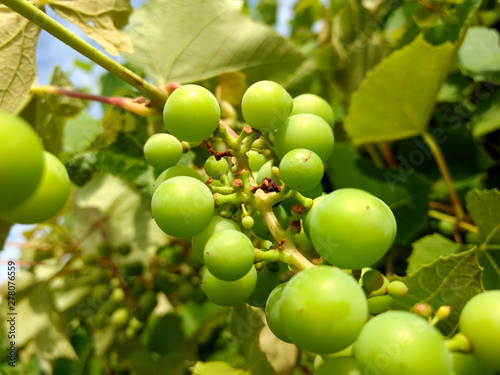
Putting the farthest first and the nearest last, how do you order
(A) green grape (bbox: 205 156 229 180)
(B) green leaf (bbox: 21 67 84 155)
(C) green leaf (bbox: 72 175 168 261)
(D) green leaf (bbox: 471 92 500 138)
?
1. (C) green leaf (bbox: 72 175 168 261)
2. (D) green leaf (bbox: 471 92 500 138)
3. (B) green leaf (bbox: 21 67 84 155)
4. (A) green grape (bbox: 205 156 229 180)

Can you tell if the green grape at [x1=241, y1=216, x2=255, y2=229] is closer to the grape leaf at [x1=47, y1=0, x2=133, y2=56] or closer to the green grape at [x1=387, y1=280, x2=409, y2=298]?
the green grape at [x1=387, y1=280, x2=409, y2=298]

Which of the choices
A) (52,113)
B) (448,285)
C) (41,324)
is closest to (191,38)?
(52,113)

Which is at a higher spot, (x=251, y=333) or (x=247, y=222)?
(x=247, y=222)

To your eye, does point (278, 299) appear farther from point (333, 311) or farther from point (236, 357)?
point (236, 357)

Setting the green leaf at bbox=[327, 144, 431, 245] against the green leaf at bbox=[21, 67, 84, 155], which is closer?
the green leaf at bbox=[21, 67, 84, 155]

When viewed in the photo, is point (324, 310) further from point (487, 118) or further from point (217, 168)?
point (487, 118)

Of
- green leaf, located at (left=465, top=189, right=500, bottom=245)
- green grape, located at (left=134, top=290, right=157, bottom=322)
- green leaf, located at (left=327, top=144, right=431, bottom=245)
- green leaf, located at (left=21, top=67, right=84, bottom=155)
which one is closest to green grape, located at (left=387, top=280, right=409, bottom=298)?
green leaf, located at (left=465, top=189, right=500, bottom=245)

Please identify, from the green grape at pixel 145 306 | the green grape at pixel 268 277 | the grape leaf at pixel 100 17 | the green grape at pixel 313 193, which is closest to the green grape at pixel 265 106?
the green grape at pixel 313 193
